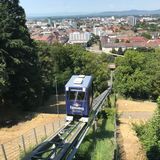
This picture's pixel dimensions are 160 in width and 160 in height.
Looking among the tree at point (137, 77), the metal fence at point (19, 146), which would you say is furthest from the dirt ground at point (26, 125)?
the tree at point (137, 77)

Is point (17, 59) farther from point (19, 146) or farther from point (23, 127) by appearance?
point (19, 146)

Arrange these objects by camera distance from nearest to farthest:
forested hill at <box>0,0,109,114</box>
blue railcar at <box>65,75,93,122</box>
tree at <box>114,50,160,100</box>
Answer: blue railcar at <box>65,75,93,122</box>, forested hill at <box>0,0,109,114</box>, tree at <box>114,50,160,100</box>

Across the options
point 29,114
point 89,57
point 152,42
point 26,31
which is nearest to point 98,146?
point 29,114

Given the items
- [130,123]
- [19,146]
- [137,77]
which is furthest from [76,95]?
[137,77]

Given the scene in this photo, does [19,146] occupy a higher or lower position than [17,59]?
lower

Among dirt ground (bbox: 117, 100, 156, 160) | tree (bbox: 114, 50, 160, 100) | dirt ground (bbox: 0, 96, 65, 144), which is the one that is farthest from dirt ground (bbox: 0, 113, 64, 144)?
tree (bbox: 114, 50, 160, 100)

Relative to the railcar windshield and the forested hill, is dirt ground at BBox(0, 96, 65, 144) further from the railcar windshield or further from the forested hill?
the railcar windshield
